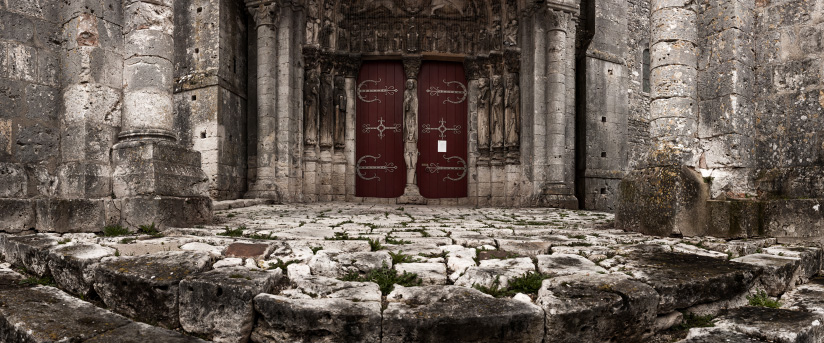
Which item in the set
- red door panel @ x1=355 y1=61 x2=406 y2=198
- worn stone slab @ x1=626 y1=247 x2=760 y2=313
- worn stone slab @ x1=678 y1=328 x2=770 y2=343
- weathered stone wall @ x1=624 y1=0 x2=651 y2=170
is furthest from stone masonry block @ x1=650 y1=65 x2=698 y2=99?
weathered stone wall @ x1=624 y1=0 x2=651 y2=170

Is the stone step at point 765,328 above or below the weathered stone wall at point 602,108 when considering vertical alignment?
below

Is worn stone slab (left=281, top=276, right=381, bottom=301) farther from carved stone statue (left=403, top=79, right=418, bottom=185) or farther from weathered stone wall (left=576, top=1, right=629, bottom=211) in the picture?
weathered stone wall (left=576, top=1, right=629, bottom=211)

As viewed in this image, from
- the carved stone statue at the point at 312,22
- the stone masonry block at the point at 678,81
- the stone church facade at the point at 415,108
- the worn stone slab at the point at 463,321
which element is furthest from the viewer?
the carved stone statue at the point at 312,22

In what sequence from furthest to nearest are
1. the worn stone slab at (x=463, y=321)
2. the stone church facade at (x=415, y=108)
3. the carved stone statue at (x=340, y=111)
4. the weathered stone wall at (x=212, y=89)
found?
1. the carved stone statue at (x=340, y=111)
2. the weathered stone wall at (x=212, y=89)
3. the stone church facade at (x=415, y=108)
4. the worn stone slab at (x=463, y=321)

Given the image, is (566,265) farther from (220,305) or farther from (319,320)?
(220,305)

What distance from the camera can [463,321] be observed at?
7.01 feet

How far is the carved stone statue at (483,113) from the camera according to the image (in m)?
11.0

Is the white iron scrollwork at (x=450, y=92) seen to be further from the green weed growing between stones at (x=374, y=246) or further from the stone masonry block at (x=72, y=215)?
the green weed growing between stones at (x=374, y=246)

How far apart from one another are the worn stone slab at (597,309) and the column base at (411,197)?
8.00m

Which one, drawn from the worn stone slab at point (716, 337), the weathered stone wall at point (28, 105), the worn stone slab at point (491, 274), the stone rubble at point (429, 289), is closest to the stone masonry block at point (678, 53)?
the stone rubble at point (429, 289)

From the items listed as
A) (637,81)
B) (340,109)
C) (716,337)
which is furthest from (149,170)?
(637,81)

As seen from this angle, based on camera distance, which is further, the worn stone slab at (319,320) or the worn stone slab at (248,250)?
the worn stone slab at (248,250)

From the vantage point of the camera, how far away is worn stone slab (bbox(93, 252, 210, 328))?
2498 millimetres

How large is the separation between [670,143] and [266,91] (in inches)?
296
